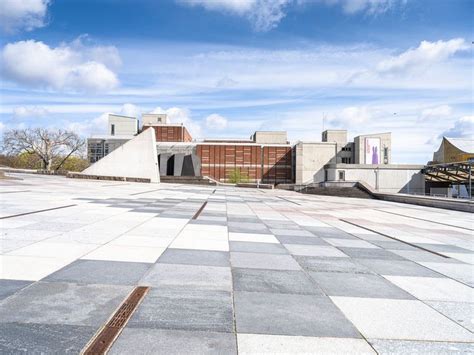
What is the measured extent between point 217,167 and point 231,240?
93.9 m

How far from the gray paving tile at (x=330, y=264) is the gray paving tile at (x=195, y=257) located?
4.46 feet

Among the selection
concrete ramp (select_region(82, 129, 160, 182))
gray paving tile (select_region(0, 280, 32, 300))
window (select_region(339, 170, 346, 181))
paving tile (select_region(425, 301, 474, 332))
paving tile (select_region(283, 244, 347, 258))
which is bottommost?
paving tile (select_region(425, 301, 474, 332))

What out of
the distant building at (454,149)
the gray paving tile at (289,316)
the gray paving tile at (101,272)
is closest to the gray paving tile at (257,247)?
the gray paving tile at (101,272)

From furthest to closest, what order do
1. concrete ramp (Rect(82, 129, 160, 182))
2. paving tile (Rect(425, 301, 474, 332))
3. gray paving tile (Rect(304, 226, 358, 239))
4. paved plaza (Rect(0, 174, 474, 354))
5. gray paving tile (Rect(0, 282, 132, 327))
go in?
concrete ramp (Rect(82, 129, 160, 182))
gray paving tile (Rect(304, 226, 358, 239))
paving tile (Rect(425, 301, 474, 332))
gray paving tile (Rect(0, 282, 132, 327))
paved plaza (Rect(0, 174, 474, 354))

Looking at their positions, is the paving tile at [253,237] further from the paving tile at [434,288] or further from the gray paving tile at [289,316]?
the gray paving tile at [289,316]

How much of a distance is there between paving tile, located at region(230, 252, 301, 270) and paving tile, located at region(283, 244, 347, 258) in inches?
22.7

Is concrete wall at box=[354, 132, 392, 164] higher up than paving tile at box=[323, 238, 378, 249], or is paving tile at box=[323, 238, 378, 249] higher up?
concrete wall at box=[354, 132, 392, 164]

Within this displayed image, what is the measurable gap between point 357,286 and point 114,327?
10.8 ft

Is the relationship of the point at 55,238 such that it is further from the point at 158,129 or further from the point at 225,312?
the point at 158,129

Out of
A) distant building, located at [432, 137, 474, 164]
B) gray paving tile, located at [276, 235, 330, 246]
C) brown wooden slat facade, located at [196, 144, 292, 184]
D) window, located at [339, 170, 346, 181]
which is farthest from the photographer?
brown wooden slat facade, located at [196, 144, 292, 184]

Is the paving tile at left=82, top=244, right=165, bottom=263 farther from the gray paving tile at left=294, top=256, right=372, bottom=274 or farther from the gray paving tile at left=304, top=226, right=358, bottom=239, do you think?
the gray paving tile at left=304, top=226, right=358, bottom=239

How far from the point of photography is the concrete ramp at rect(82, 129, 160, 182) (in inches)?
1551

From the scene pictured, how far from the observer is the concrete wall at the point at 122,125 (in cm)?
12925

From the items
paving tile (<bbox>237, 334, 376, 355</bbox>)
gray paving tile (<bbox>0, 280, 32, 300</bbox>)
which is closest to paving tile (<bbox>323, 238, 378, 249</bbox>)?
paving tile (<bbox>237, 334, 376, 355</bbox>)
